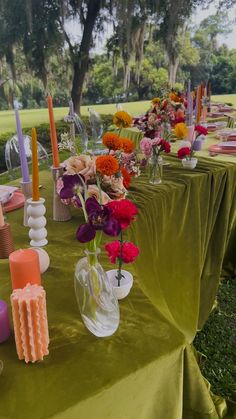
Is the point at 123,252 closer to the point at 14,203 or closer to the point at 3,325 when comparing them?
the point at 3,325

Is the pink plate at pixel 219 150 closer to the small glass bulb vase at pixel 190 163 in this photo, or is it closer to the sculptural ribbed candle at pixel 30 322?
the small glass bulb vase at pixel 190 163

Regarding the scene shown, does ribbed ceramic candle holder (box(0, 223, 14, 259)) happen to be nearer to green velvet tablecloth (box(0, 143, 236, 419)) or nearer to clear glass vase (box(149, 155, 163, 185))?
green velvet tablecloth (box(0, 143, 236, 419))

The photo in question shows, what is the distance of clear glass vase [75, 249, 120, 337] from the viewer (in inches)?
22.2

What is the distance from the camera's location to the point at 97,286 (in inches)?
22.2

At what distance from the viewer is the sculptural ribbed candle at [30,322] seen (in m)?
0.47

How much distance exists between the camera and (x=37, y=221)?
0.83 m

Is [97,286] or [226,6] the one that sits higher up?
[226,6]

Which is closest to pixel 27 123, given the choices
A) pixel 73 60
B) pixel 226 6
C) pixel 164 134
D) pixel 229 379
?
pixel 73 60

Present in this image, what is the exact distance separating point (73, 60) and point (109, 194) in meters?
7.03

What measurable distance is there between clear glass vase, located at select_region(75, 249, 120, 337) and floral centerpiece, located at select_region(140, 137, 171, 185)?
84 centimetres

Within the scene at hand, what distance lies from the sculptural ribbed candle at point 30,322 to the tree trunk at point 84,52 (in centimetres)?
706

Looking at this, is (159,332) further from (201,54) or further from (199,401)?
(201,54)

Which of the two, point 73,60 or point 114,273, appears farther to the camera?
point 73,60

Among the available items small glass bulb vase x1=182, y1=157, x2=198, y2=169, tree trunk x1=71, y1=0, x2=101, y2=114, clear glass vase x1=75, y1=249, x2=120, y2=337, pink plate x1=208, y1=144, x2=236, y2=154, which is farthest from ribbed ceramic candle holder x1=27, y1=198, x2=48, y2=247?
tree trunk x1=71, y1=0, x2=101, y2=114
